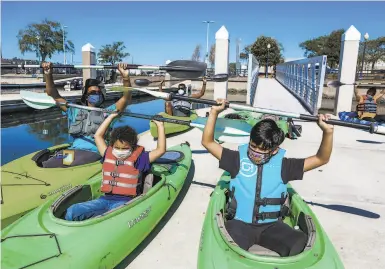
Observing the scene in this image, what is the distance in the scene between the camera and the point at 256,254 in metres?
2.42

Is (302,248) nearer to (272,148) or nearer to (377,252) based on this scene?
(272,148)

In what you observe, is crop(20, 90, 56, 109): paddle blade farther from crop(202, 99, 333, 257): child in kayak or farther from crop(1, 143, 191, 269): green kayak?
crop(202, 99, 333, 257): child in kayak

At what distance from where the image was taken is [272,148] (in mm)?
2930

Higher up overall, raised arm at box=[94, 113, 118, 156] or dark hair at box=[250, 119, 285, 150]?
dark hair at box=[250, 119, 285, 150]

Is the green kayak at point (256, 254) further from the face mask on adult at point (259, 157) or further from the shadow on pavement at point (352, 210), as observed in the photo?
the shadow on pavement at point (352, 210)

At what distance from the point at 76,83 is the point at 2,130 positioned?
1263 cm

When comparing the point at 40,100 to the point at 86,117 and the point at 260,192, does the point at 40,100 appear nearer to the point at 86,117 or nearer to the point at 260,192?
the point at 86,117

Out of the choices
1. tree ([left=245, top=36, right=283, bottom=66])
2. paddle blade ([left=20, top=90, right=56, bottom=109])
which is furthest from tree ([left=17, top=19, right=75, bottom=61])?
paddle blade ([left=20, top=90, right=56, bottom=109])

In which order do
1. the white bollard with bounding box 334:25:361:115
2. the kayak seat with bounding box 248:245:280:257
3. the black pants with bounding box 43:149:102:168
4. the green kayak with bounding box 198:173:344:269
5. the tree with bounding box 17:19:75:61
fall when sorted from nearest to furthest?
the green kayak with bounding box 198:173:344:269, the kayak seat with bounding box 248:245:280:257, the black pants with bounding box 43:149:102:168, the white bollard with bounding box 334:25:361:115, the tree with bounding box 17:19:75:61

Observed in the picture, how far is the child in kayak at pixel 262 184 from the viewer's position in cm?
280

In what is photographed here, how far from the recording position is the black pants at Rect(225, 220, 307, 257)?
8.61 feet

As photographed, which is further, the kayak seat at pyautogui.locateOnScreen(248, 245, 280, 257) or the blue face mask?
the blue face mask

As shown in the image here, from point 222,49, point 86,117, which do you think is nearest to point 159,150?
point 86,117

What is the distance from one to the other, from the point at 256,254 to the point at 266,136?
102 cm
